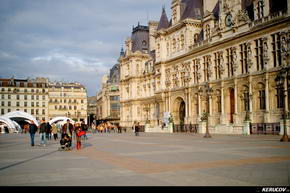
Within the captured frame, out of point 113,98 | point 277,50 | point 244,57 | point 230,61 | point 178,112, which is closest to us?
point 277,50

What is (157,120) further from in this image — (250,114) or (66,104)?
→ (66,104)

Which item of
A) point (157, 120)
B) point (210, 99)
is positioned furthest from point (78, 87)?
point (210, 99)

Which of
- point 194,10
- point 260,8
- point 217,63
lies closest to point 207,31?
point 217,63

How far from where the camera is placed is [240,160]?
1285 centimetres

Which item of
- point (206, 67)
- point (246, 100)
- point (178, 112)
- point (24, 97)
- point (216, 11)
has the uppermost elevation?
point (216, 11)

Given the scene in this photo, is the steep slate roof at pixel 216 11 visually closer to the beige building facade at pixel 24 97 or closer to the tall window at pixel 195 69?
the tall window at pixel 195 69

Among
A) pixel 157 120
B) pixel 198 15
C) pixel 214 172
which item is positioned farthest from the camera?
pixel 157 120

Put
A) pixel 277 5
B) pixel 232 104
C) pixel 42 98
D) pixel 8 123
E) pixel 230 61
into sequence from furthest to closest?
pixel 42 98 → pixel 8 123 → pixel 230 61 → pixel 232 104 → pixel 277 5

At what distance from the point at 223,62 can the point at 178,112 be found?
13.9 m

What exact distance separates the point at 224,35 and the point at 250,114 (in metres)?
11.0

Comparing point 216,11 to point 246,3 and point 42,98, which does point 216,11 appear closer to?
point 246,3

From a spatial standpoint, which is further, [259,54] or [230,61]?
[230,61]

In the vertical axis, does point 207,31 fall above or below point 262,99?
above

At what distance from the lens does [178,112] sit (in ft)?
179
